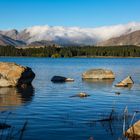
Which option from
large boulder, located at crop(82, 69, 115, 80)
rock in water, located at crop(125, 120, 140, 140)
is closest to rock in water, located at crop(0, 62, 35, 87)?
large boulder, located at crop(82, 69, 115, 80)

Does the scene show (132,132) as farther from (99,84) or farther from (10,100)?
(99,84)

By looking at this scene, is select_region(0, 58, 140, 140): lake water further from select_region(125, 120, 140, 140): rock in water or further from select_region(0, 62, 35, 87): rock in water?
select_region(0, 62, 35, 87): rock in water

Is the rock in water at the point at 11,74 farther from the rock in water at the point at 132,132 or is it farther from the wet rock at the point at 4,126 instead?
the rock in water at the point at 132,132

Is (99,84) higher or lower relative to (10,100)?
lower

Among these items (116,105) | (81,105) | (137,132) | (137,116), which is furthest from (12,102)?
(137,132)

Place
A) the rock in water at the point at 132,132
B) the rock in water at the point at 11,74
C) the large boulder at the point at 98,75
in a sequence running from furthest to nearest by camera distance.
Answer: the large boulder at the point at 98,75 < the rock in water at the point at 11,74 < the rock in water at the point at 132,132

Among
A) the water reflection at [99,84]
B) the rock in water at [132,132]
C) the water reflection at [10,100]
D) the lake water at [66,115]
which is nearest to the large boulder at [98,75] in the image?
the water reflection at [99,84]

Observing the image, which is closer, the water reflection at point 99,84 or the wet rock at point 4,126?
the wet rock at point 4,126

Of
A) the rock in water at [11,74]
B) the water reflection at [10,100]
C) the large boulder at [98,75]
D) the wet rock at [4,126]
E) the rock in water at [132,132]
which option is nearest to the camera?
the rock in water at [132,132]

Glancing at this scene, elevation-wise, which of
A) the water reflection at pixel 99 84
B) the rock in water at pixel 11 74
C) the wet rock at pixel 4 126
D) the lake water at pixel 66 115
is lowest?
the water reflection at pixel 99 84

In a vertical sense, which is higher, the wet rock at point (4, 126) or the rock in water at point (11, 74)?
the rock in water at point (11, 74)

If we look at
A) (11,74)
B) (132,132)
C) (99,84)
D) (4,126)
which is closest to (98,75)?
(99,84)

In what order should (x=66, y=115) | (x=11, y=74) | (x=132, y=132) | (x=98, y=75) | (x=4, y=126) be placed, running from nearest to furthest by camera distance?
(x=132, y=132)
(x=4, y=126)
(x=66, y=115)
(x=11, y=74)
(x=98, y=75)

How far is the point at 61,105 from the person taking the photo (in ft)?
115
